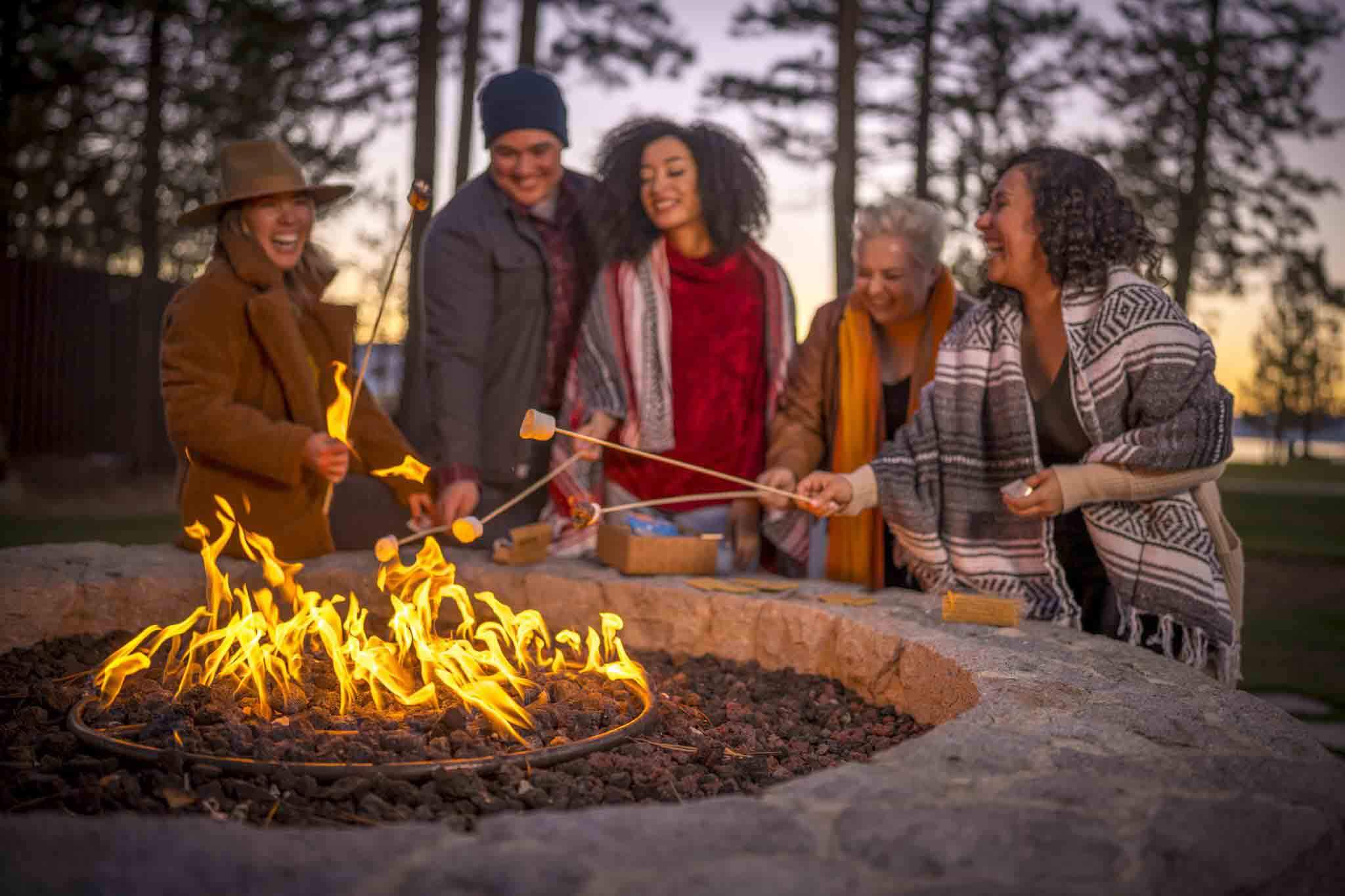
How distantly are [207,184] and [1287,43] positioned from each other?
48.2 feet

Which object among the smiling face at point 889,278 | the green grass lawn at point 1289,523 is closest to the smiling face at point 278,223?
the smiling face at point 889,278

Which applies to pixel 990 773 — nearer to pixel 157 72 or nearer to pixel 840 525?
pixel 840 525

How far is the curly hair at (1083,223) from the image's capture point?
12.2ft

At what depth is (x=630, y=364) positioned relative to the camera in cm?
465

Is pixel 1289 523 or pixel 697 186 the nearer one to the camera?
pixel 697 186

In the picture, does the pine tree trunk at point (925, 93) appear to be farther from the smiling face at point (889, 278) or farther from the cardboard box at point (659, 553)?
the cardboard box at point (659, 553)

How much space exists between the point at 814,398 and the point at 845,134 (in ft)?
22.4

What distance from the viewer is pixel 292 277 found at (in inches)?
177

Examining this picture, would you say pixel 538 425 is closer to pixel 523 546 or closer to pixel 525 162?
pixel 523 546

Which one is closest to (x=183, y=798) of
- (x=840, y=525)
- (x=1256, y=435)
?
(x=840, y=525)

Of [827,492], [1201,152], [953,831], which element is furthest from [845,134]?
[953,831]

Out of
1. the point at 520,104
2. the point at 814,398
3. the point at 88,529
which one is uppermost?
the point at 520,104

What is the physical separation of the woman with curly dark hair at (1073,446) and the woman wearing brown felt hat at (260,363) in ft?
6.14

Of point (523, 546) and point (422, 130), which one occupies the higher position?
point (422, 130)
